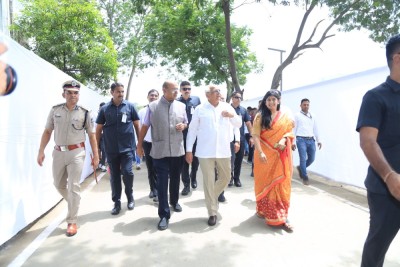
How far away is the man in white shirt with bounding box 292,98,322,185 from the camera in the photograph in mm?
6988

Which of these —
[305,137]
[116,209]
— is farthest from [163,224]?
[305,137]

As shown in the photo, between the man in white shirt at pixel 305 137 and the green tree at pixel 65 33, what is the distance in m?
7.66

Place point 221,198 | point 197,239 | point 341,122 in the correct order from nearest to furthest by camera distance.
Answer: point 197,239, point 221,198, point 341,122

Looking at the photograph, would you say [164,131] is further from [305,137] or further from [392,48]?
[305,137]

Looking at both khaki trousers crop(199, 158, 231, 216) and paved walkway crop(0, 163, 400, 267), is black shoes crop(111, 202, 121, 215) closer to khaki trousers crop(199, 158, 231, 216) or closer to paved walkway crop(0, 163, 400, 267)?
paved walkway crop(0, 163, 400, 267)

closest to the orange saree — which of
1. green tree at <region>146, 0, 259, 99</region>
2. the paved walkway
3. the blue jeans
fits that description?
the paved walkway

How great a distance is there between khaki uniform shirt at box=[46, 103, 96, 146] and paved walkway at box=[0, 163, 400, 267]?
115 cm

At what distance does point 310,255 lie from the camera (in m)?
3.38

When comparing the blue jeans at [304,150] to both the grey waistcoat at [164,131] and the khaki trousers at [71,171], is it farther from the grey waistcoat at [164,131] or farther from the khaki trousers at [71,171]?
the khaki trousers at [71,171]

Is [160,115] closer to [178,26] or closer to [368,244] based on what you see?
[368,244]

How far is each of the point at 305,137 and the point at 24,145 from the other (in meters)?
5.37

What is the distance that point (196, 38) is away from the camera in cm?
1441

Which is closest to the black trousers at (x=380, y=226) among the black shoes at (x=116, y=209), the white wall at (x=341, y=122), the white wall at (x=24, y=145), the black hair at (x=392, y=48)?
the black hair at (x=392, y=48)

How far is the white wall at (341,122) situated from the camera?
589 centimetres
